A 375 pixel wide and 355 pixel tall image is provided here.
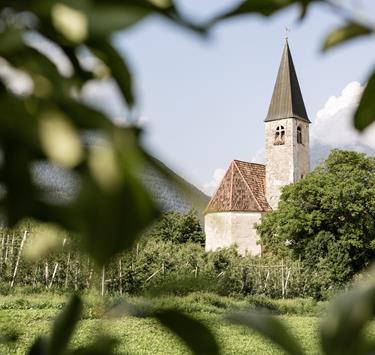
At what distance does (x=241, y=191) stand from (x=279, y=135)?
3.36m

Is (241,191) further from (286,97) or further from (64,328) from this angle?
(64,328)

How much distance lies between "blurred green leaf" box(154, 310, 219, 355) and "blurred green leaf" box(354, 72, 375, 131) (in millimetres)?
149

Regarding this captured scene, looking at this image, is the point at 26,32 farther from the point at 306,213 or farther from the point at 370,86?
the point at 306,213

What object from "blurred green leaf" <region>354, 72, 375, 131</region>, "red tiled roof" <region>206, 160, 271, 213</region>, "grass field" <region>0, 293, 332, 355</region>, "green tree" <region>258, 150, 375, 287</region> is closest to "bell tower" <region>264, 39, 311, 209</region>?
"red tiled roof" <region>206, 160, 271, 213</region>

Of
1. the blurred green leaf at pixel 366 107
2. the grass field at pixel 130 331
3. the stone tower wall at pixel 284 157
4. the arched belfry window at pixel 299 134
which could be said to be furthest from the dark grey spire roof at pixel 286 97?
the blurred green leaf at pixel 366 107

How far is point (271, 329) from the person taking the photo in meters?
0.28

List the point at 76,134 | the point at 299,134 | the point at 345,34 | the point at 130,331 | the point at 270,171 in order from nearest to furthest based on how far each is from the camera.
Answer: the point at 76,134 < the point at 345,34 < the point at 130,331 < the point at 270,171 < the point at 299,134

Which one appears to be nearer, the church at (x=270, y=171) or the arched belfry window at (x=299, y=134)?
the church at (x=270, y=171)

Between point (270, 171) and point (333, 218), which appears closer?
point (333, 218)

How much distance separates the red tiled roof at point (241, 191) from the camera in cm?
2586

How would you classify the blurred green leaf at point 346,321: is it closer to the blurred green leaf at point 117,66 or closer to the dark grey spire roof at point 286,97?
the blurred green leaf at point 117,66

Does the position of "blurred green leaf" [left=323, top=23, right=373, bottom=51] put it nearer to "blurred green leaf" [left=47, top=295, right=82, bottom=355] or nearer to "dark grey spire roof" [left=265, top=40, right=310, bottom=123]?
"blurred green leaf" [left=47, top=295, right=82, bottom=355]

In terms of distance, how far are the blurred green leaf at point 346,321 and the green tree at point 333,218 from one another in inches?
804

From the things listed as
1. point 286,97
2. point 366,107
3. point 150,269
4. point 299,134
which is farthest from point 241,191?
point 366,107
